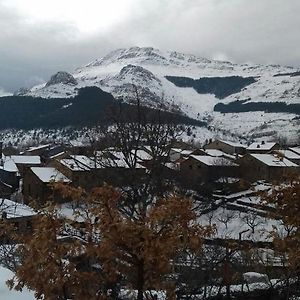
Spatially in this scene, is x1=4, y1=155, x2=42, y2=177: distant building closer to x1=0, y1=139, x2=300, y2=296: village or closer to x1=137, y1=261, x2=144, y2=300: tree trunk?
x1=0, y1=139, x2=300, y2=296: village

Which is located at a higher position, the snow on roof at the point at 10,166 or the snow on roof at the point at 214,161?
the snow on roof at the point at 10,166

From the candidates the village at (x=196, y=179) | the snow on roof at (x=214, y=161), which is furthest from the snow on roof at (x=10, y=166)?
the snow on roof at (x=214, y=161)

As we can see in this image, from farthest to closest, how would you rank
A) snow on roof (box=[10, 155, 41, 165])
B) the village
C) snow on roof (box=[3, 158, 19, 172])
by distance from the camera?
1. snow on roof (box=[10, 155, 41, 165])
2. snow on roof (box=[3, 158, 19, 172])
3. the village

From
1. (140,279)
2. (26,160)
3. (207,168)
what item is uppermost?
(140,279)

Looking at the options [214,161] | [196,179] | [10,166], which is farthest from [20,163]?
[214,161]

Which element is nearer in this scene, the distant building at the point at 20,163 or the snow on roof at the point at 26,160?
the distant building at the point at 20,163

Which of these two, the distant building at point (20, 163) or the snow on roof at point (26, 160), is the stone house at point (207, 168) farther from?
the snow on roof at point (26, 160)

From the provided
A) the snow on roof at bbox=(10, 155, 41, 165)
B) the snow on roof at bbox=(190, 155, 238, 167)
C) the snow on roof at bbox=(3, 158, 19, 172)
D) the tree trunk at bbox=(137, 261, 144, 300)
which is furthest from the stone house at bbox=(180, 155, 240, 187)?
the tree trunk at bbox=(137, 261, 144, 300)

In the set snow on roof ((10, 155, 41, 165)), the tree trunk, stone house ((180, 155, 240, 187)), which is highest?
the tree trunk

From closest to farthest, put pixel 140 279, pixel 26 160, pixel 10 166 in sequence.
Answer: pixel 140 279, pixel 10 166, pixel 26 160

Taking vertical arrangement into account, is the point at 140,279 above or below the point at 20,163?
above

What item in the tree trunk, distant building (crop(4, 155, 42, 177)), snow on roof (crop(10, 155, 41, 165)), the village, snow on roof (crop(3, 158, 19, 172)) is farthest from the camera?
snow on roof (crop(10, 155, 41, 165))

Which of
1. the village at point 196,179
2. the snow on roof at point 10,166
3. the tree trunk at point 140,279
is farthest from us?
the snow on roof at point 10,166

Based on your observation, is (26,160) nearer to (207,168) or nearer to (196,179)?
(207,168)
